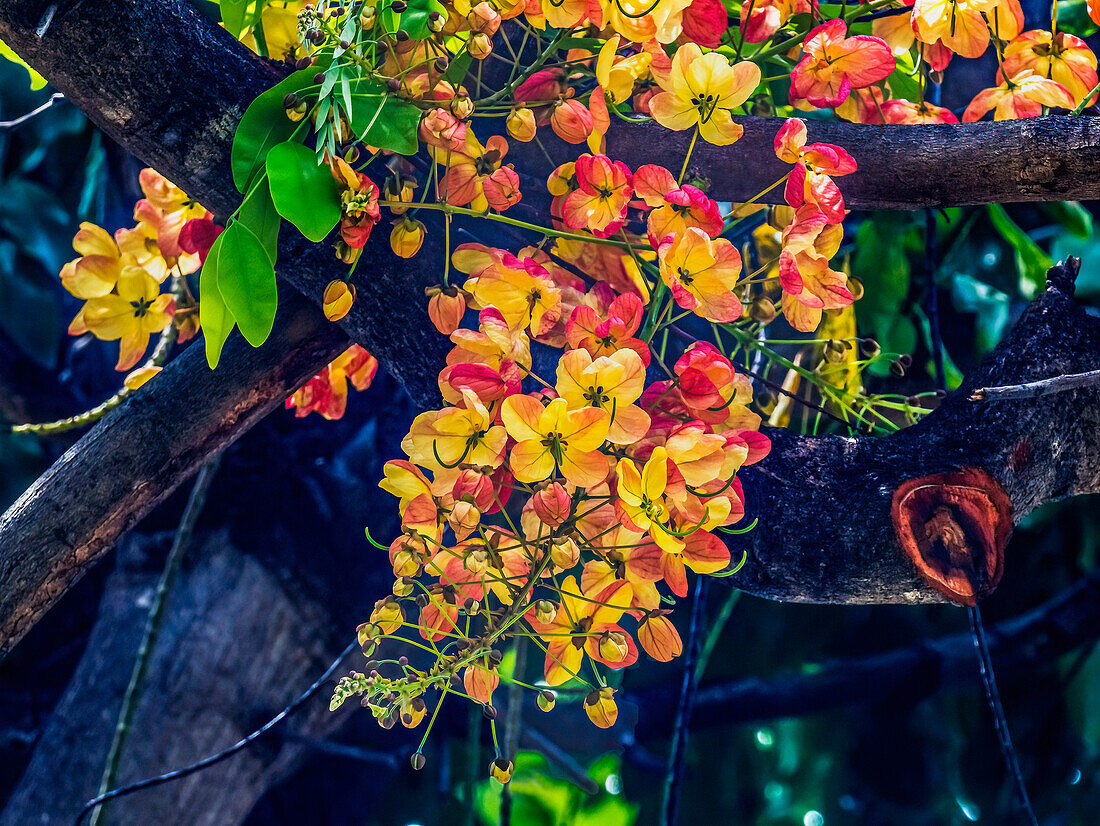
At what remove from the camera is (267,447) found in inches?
40.8

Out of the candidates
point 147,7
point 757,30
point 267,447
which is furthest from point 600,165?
point 267,447

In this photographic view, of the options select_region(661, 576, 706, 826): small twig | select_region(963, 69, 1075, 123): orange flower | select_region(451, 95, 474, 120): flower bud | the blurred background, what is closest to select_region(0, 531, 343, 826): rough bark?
→ the blurred background

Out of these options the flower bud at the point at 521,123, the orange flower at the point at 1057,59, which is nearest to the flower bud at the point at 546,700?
the flower bud at the point at 521,123

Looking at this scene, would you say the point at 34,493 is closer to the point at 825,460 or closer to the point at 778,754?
the point at 825,460

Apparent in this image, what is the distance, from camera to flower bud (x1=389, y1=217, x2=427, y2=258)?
1.69ft

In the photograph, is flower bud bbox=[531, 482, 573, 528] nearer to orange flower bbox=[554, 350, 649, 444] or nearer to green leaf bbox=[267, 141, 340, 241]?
orange flower bbox=[554, 350, 649, 444]

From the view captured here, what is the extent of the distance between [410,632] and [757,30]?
753 millimetres

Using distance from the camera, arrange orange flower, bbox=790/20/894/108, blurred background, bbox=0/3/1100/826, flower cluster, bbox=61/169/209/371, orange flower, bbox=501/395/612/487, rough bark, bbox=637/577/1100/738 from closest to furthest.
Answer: orange flower, bbox=501/395/612/487, orange flower, bbox=790/20/894/108, flower cluster, bbox=61/169/209/371, blurred background, bbox=0/3/1100/826, rough bark, bbox=637/577/1100/738

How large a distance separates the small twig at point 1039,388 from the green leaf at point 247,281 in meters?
0.38

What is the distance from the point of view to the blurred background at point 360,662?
91 centimetres

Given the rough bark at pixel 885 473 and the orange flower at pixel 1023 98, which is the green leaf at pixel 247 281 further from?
the orange flower at pixel 1023 98

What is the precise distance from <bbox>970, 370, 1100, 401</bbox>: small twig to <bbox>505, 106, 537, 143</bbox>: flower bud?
286mm

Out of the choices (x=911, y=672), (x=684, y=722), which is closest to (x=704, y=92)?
(x=684, y=722)

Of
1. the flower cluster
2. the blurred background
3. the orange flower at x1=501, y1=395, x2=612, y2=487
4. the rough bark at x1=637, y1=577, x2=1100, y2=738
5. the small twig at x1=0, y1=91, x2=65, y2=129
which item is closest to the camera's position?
the orange flower at x1=501, y1=395, x2=612, y2=487
